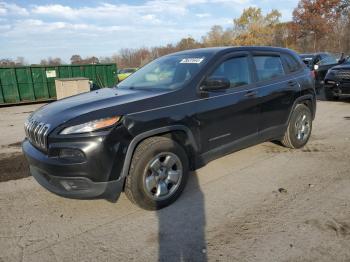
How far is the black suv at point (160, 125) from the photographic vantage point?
3170 millimetres

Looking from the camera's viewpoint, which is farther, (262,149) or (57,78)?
(57,78)

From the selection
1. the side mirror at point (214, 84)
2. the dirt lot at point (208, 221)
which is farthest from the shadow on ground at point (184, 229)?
the side mirror at point (214, 84)

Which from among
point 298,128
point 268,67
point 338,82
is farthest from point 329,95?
point 268,67

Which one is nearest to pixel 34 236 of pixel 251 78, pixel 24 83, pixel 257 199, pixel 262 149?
pixel 257 199

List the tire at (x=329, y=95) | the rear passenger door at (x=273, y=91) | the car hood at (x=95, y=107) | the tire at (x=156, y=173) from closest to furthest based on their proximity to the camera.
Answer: the car hood at (x=95, y=107)
the tire at (x=156, y=173)
the rear passenger door at (x=273, y=91)
the tire at (x=329, y=95)

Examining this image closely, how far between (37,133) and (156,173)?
132cm

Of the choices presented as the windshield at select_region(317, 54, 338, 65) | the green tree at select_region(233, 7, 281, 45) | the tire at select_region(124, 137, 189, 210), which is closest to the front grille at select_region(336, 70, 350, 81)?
the windshield at select_region(317, 54, 338, 65)

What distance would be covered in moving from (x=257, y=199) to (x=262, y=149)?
2013mm

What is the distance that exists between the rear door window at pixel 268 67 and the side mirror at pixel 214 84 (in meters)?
1.02

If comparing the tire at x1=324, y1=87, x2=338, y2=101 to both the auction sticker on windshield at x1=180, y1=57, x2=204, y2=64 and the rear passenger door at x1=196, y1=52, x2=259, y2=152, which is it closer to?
the rear passenger door at x1=196, y1=52, x2=259, y2=152

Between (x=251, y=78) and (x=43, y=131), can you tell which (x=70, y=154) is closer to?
(x=43, y=131)

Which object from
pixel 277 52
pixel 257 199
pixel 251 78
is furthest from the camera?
pixel 277 52

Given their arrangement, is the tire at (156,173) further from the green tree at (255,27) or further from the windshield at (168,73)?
the green tree at (255,27)

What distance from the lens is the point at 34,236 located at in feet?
10.5
